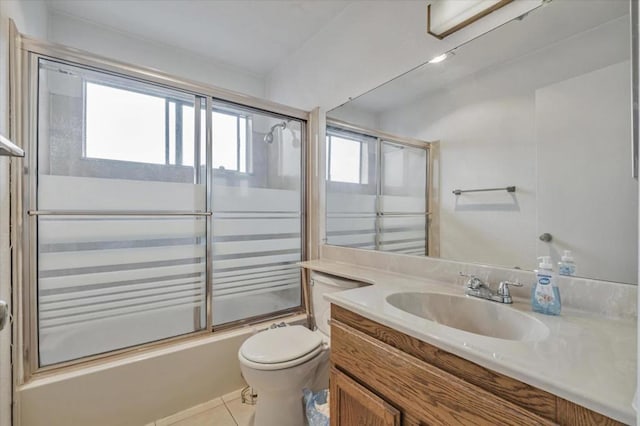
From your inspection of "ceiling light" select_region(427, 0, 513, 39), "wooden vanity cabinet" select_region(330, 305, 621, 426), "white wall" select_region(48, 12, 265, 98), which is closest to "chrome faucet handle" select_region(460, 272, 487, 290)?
"wooden vanity cabinet" select_region(330, 305, 621, 426)

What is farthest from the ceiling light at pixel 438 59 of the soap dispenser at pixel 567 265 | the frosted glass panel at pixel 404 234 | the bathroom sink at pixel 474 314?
the bathroom sink at pixel 474 314

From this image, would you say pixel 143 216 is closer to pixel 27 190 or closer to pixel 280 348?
pixel 27 190

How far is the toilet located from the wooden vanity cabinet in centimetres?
36

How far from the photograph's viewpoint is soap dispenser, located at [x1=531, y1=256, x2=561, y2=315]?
86 centimetres

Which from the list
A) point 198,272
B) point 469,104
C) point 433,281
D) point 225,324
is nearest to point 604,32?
point 469,104

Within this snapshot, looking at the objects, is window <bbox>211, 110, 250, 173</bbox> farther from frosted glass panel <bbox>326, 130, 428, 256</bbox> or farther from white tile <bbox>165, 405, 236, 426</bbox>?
white tile <bbox>165, 405, 236, 426</bbox>

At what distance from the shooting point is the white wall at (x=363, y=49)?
54.4 inches

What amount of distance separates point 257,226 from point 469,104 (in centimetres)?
146

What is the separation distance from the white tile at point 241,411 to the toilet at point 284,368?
141mm

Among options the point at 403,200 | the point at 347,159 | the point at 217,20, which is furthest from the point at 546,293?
the point at 217,20

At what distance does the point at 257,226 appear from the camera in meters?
1.99

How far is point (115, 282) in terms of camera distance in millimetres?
1522

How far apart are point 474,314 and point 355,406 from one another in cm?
53

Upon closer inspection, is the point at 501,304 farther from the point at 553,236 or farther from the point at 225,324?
the point at 225,324
